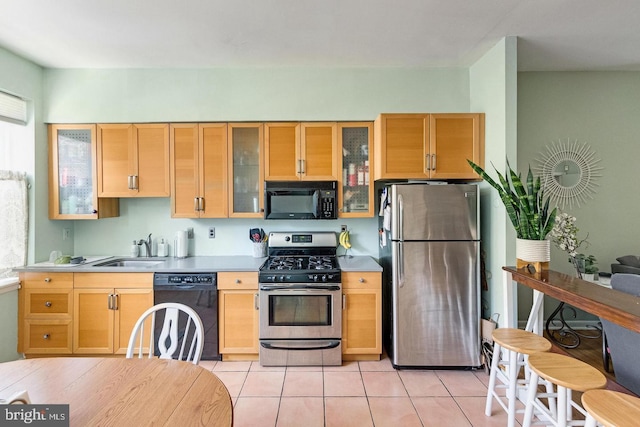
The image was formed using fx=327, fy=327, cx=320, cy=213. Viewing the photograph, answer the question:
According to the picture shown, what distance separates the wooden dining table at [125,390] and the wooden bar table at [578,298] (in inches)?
61.4

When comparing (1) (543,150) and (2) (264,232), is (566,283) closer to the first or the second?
(1) (543,150)

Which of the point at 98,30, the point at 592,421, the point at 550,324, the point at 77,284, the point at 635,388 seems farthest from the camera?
the point at 550,324

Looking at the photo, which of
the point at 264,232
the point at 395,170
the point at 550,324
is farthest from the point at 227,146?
the point at 550,324

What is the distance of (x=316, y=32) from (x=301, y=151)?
104cm

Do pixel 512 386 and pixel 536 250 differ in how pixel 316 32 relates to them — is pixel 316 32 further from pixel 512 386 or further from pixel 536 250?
pixel 512 386

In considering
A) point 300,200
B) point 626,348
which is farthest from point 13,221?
point 626,348

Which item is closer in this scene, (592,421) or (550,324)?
(592,421)

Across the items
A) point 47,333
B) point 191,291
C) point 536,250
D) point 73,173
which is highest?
point 73,173

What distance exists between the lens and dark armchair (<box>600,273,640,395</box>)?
150 cm

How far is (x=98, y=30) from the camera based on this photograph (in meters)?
2.49

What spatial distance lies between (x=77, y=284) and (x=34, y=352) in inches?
28.8

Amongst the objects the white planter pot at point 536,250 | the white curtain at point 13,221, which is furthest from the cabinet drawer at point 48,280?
the white planter pot at point 536,250

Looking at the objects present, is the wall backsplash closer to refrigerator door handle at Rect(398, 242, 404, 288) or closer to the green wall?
refrigerator door handle at Rect(398, 242, 404, 288)

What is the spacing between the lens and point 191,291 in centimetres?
287
